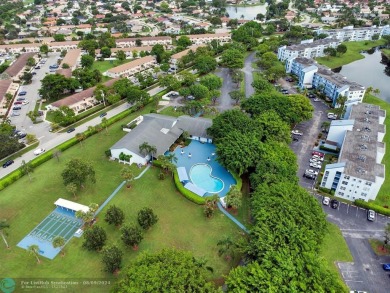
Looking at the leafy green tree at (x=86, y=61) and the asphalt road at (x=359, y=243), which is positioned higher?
the leafy green tree at (x=86, y=61)

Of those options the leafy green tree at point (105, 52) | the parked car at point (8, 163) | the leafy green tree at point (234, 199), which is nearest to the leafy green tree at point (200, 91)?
the leafy green tree at point (234, 199)

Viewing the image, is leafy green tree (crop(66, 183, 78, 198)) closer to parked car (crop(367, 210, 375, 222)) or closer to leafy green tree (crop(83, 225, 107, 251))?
leafy green tree (crop(83, 225, 107, 251))

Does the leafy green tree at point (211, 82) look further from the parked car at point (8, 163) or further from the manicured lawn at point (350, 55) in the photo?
the parked car at point (8, 163)

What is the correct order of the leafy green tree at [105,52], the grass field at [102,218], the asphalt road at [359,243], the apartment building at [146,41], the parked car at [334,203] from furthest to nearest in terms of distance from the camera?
the apartment building at [146,41], the leafy green tree at [105,52], the parked car at [334,203], the grass field at [102,218], the asphalt road at [359,243]

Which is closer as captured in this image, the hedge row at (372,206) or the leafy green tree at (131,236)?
the leafy green tree at (131,236)

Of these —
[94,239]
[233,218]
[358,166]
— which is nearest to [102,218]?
[94,239]

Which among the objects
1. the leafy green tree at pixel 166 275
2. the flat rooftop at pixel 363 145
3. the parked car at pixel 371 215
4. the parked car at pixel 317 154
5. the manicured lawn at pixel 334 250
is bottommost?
the manicured lawn at pixel 334 250

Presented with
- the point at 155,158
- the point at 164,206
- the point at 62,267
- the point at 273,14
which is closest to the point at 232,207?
the point at 164,206
